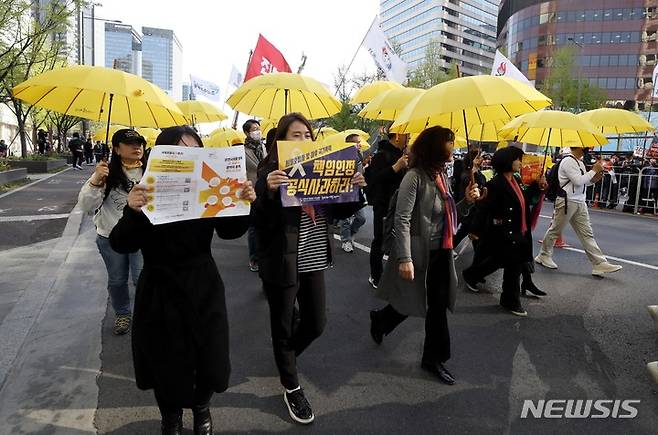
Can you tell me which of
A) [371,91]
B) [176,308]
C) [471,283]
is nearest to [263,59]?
[371,91]

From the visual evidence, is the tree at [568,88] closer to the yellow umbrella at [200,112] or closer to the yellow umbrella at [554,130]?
the yellow umbrella at [200,112]

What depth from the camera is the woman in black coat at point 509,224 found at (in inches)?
194

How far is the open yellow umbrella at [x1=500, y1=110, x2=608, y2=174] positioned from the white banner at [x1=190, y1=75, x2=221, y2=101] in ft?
26.0

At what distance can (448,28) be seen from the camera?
11538 centimetres

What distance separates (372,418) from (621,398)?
1807 millimetres

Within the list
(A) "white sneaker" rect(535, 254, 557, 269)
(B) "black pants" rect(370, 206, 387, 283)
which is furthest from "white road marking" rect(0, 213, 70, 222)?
(A) "white sneaker" rect(535, 254, 557, 269)

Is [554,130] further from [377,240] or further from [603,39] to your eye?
[603,39]

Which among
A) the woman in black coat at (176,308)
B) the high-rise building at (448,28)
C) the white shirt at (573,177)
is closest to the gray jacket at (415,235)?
the woman in black coat at (176,308)

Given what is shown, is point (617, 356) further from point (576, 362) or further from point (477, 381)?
point (477, 381)

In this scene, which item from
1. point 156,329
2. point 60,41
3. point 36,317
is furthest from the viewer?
point 60,41

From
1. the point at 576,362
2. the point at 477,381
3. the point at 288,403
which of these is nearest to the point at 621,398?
the point at 576,362

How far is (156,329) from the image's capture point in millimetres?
2471

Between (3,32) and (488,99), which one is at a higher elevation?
(3,32)

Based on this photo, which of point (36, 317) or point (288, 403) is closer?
point (288, 403)
